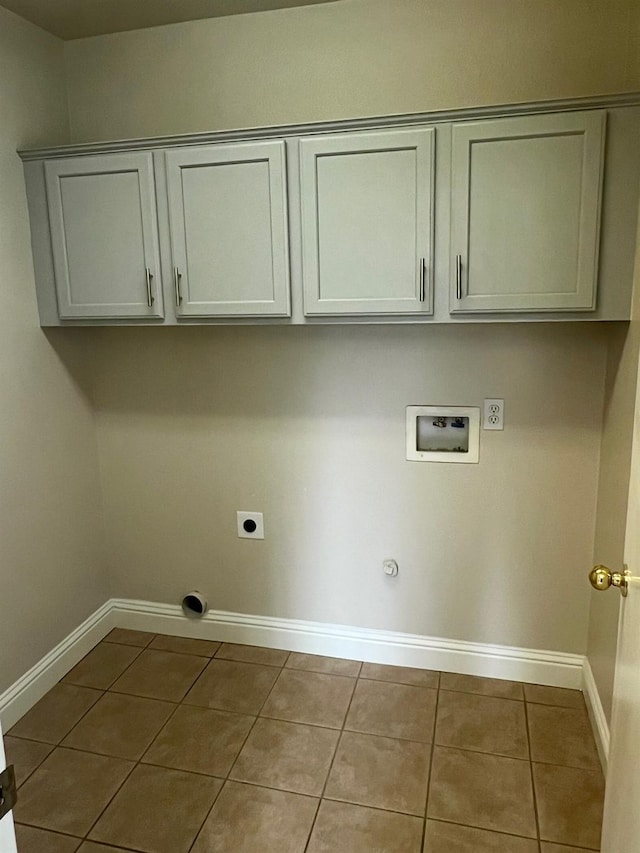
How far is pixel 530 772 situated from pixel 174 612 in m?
1.61

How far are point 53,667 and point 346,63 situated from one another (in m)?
2.54

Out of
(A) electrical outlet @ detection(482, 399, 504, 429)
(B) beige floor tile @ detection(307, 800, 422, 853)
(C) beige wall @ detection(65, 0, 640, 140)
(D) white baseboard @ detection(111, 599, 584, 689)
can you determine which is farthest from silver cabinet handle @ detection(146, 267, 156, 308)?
(B) beige floor tile @ detection(307, 800, 422, 853)

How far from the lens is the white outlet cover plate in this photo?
2.74 metres

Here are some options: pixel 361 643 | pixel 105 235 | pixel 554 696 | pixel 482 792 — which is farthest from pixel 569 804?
pixel 105 235

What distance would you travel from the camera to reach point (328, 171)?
2.06m

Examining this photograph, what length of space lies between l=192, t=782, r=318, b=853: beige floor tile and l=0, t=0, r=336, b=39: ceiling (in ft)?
8.58

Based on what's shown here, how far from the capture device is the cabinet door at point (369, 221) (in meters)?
2.00

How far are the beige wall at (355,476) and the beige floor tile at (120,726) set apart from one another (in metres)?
0.54

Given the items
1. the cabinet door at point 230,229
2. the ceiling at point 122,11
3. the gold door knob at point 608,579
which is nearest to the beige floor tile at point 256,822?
the gold door knob at point 608,579

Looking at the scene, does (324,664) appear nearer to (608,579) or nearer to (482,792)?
(482,792)

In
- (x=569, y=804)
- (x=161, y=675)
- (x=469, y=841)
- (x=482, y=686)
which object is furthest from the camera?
→ (x=161, y=675)

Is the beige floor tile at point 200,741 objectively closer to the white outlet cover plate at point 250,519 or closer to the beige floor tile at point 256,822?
the beige floor tile at point 256,822

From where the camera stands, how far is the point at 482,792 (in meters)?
2.02

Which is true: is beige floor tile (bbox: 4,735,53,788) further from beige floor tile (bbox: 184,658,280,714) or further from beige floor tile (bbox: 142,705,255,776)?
beige floor tile (bbox: 184,658,280,714)
